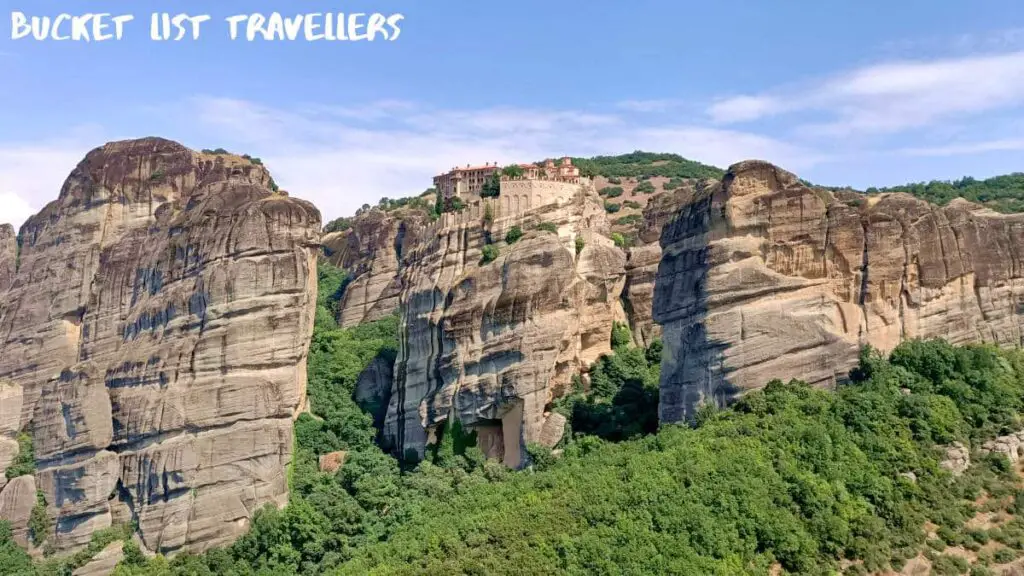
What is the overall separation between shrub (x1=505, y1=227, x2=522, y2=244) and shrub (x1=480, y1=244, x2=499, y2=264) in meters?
0.75

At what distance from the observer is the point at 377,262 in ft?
236

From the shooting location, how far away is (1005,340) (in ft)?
132

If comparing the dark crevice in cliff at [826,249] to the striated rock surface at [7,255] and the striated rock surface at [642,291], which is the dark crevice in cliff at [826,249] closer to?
the striated rock surface at [642,291]

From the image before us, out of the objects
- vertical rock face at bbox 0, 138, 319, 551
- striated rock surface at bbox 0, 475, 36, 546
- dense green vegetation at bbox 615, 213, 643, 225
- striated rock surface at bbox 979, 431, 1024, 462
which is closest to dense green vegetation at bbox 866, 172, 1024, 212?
dense green vegetation at bbox 615, 213, 643, 225

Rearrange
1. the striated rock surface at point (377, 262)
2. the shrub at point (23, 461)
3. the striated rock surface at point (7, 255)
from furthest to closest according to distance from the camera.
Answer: the striated rock surface at point (377, 262) < the striated rock surface at point (7, 255) < the shrub at point (23, 461)

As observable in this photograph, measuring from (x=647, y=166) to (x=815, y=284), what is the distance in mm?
71082

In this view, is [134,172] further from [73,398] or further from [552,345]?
[552,345]

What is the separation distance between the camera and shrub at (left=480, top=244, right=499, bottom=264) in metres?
51.7

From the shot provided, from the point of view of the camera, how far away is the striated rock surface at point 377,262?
6869 cm

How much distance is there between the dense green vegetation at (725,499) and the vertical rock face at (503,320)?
9.37ft

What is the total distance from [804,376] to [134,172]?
133 ft

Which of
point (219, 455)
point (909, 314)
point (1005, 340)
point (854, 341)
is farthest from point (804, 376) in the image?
point (219, 455)

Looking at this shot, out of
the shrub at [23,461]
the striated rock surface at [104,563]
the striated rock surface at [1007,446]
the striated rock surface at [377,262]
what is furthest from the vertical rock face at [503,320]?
the striated rock surface at [1007,446]

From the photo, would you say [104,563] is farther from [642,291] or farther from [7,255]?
[7,255]
